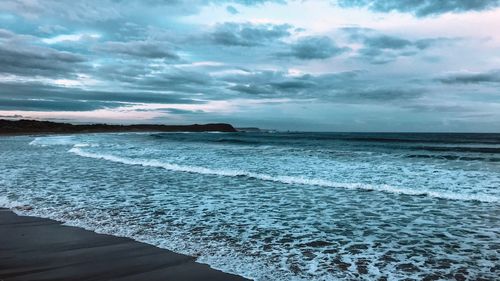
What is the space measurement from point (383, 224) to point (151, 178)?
9642 mm

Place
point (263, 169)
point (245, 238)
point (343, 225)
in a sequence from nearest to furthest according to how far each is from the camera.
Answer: point (245, 238) → point (343, 225) → point (263, 169)

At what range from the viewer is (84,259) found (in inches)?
226

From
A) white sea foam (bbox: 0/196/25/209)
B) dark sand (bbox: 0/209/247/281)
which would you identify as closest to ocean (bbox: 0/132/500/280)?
white sea foam (bbox: 0/196/25/209)

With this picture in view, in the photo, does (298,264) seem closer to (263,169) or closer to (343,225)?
(343,225)

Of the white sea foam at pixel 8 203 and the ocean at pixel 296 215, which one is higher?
the ocean at pixel 296 215

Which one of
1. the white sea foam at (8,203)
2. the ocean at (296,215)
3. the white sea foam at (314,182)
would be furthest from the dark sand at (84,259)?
the white sea foam at (314,182)

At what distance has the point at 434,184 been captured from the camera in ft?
45.3

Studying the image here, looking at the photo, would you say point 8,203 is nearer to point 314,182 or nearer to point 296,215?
point 296,215

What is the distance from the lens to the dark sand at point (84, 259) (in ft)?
16.7

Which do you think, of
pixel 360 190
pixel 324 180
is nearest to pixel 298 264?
pixel 360 190

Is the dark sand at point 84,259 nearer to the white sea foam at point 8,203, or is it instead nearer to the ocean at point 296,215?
the ocean at point 296,215

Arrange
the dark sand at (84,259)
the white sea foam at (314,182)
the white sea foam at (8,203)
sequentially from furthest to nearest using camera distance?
1. the white sea foam at (314,182)
2. the white sea foam at (8,203)
3. the dark sand at (84,259)

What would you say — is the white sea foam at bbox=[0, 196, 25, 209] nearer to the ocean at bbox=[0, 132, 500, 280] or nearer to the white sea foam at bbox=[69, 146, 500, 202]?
the ocean at bbox=[0, 132, 500, 280]

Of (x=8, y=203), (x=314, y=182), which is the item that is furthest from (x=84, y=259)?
(x=314, y=182)
